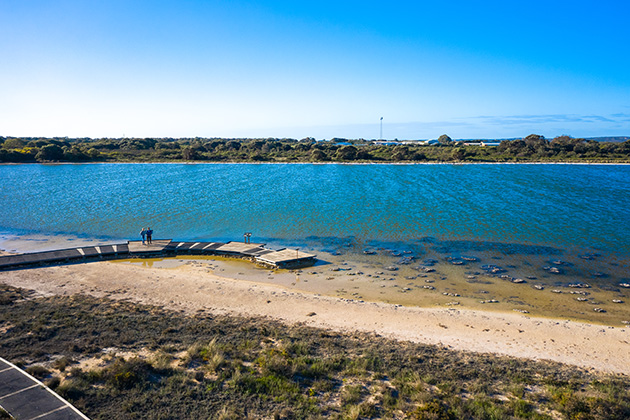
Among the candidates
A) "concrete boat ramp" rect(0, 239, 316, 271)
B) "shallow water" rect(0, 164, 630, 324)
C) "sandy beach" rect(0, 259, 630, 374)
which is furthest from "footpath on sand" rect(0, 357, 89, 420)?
"concrete boat ramp" rect(0, 239, 316, 271)

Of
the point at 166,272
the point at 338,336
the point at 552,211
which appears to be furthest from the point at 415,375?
the point at 552,211

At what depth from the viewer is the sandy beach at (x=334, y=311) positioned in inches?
545

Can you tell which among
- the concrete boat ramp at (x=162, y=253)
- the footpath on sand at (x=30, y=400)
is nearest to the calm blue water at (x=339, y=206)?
the concrete boat ramp at (x=162, y=253)

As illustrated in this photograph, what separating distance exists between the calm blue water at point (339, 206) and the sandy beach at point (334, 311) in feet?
31.3

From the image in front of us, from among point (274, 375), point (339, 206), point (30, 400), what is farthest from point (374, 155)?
point (30, 400)

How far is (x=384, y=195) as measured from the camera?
51094mm

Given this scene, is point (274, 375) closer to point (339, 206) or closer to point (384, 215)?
point (384, 215)

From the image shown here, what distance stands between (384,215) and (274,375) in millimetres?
30389

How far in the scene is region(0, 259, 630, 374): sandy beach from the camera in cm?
1384

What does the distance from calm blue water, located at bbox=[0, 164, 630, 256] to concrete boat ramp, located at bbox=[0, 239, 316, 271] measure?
3548mm

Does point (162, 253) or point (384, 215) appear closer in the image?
point (162, 253)

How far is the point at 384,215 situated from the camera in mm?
39312

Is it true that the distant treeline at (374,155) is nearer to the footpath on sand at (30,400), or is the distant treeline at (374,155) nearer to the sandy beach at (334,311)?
the sandy beach at (334,311)

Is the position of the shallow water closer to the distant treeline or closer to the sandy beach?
the sandy beach
